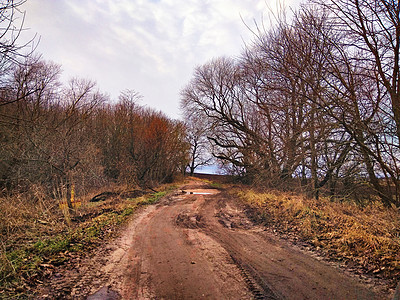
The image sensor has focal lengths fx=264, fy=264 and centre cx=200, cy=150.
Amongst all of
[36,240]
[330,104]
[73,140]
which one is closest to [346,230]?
[330,104]

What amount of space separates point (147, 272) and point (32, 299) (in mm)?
1765

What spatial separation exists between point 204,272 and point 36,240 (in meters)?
4.19

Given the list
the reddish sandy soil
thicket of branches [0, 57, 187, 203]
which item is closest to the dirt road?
the reddish sandy soil

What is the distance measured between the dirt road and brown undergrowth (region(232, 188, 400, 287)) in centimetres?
60

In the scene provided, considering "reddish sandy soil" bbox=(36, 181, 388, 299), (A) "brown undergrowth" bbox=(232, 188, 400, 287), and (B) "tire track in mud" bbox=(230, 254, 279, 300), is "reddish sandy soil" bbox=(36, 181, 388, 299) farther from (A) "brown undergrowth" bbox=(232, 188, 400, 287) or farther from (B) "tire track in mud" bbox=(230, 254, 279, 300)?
(A) "brown undergrowth" bbox=(232, 188, 400, 287)

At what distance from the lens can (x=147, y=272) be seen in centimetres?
475

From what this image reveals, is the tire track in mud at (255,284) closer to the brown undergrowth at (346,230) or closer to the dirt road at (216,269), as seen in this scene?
the dirt road at (216,269)

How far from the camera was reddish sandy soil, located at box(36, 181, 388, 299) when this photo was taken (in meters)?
3.91

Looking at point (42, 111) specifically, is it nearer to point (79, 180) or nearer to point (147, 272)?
point (79, 180)

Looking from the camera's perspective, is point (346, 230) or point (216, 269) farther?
point (346, 230)

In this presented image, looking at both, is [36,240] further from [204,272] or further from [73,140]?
[73,140]

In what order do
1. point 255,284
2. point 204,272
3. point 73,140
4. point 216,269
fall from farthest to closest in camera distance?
point 73,140, point 216,269, point 204,272, point 255,284

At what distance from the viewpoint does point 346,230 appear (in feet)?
20.2

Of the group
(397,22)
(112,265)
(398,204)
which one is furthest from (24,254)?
(398,204)
